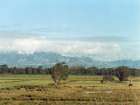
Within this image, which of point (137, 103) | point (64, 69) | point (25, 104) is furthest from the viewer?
point (64, 69)

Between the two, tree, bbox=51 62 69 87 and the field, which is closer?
the field

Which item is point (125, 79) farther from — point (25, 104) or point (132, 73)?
point (25, 104)

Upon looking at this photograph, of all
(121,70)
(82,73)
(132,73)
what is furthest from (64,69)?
(82,73)

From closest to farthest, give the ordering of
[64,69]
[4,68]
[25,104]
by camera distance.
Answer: [25,104] < [64,69] < [4,68]

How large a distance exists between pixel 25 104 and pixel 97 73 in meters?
138

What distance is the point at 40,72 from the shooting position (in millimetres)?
182375

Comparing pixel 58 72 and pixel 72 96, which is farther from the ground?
pixel 58 72

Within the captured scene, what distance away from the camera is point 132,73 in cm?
14175

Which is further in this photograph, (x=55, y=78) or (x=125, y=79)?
(x=125, y=79)

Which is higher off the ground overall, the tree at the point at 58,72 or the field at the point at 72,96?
the tree at the point at 58,72

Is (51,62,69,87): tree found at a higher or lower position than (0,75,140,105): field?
higher

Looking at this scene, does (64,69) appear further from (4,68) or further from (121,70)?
(4,68)

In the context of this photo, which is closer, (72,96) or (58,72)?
(72,96)

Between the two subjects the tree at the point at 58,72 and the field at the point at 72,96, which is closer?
the field at the point at 72,96
